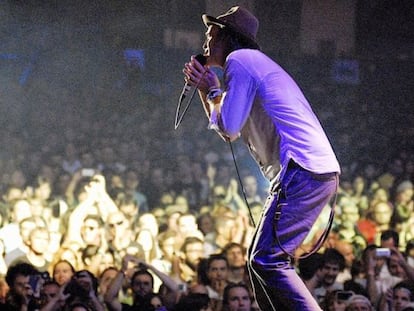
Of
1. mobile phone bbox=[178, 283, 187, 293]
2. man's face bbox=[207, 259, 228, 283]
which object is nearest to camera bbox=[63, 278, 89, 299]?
mobile phone bbox=[178, 283, 187, 293]

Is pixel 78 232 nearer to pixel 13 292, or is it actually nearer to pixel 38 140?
pixel 13 292

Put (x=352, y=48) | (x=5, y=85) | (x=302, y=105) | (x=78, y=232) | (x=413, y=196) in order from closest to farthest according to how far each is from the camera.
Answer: (x=302, y=105) → (x=78, y=232) → (x=413, y=196) → (x=5, y=85) → (x=352, y=48)

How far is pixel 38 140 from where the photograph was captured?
6375 millimetres

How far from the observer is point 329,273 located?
471cm

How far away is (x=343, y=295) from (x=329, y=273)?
30cm

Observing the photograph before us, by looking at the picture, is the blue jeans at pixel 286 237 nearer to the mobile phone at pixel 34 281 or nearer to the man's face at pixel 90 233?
the mobile phone at pixel 34 281

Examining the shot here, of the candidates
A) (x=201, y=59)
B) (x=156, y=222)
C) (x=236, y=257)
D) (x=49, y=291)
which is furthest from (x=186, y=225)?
(x=201, y=59)

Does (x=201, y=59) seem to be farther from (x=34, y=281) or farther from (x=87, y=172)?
(x=87, y=172)

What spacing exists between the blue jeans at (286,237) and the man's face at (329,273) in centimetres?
266

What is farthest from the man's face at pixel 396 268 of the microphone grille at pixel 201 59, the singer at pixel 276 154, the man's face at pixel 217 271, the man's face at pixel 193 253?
the microphone grille at pixel 201 59

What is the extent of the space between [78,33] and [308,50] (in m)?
2.20

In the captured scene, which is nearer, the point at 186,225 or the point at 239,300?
the point at 239,300

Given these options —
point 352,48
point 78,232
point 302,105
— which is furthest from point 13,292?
point 352,48

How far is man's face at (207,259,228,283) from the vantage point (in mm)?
4680
